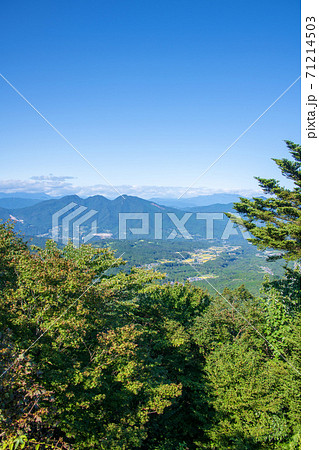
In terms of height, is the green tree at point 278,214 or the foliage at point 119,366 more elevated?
the green tree at point 278,214

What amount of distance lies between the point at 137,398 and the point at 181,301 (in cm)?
1064

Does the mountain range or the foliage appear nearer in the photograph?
the foliage

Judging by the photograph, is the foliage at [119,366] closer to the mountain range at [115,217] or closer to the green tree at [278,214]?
the green tree at [278,214]

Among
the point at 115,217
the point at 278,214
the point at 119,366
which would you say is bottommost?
the point at 119,366

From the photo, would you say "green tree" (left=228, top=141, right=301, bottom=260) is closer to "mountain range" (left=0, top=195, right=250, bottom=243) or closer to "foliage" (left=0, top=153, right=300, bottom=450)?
"foliage" (left=0, top=153, right=300, bottom=450)

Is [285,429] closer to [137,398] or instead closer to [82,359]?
[137,398]

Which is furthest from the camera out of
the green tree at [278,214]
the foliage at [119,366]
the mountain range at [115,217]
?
the mountain range at [115,217]

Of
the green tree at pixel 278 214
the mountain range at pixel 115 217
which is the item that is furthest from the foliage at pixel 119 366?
the mountain range at pixel 115 217

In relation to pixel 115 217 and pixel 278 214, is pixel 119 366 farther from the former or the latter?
pixel 115 217

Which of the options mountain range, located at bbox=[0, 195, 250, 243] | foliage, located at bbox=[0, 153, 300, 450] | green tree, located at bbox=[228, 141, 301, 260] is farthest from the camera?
mountain range, located at bbox=[0, 195, 250, 243]

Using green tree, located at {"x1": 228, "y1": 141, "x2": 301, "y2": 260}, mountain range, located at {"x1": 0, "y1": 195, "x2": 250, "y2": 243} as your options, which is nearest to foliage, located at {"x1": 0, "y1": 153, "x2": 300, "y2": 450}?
green tree, located at {"x1": 228, "y1": 141, "x2": 301, "y2": 260}

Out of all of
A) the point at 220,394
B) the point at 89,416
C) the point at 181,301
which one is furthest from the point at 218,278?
the point at 89,416

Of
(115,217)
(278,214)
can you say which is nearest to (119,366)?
(278,214)

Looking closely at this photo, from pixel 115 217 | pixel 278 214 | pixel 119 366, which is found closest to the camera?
pixel 119 366
